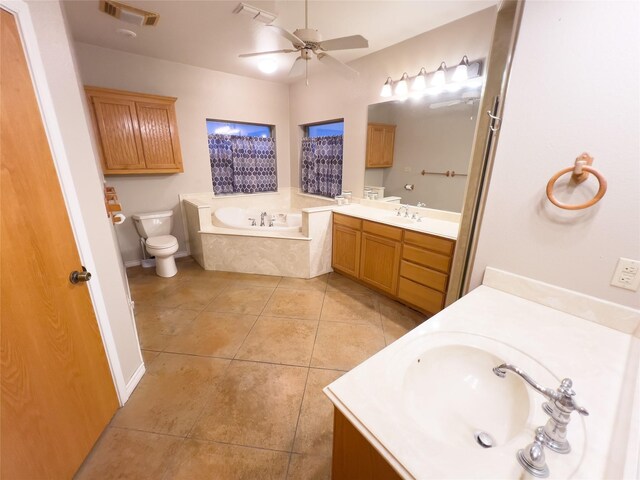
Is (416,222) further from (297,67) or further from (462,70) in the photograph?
(297,67)

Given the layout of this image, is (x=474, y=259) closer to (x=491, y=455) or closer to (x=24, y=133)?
(x=491, y=455)

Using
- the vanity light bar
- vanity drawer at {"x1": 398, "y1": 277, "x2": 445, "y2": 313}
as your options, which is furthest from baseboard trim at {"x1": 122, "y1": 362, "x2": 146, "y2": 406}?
the vanity light bar

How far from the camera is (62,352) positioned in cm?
115

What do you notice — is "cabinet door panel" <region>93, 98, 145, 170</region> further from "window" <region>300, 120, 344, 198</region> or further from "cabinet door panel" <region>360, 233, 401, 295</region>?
"cabinet door panel" <region>360, 233, 401, 295</region>

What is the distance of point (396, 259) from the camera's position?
2564 millimetres

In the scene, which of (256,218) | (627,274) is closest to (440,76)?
(627,274)

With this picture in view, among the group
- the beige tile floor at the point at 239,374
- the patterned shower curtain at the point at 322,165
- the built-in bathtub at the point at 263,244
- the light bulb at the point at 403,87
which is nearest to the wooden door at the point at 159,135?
the built-in bathtub at the point at 263,244

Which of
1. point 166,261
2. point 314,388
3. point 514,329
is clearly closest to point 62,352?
point 314,388

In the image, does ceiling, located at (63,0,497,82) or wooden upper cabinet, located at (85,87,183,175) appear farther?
wooden upper cabinet, located at (85,87,183,175)

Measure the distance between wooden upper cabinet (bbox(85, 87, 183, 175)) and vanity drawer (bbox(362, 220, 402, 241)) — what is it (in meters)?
2.64

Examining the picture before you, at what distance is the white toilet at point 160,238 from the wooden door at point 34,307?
2.02m

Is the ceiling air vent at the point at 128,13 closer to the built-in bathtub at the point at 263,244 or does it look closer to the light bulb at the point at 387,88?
the built-in bathtub at the point at 263,244

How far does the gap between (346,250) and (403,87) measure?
1903 mm

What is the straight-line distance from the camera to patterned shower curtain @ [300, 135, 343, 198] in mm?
Result: 3814
